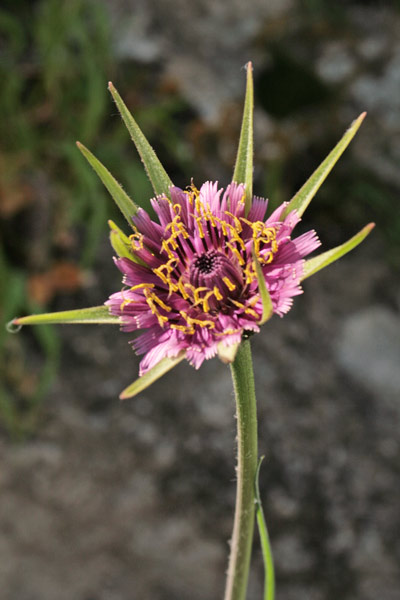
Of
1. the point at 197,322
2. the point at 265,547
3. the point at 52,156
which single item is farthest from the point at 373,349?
the point at 197,322

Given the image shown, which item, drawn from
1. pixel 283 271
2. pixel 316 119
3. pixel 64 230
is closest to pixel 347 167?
pixel 316 119

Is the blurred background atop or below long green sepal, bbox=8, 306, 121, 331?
atop

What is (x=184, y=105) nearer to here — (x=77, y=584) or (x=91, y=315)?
(x=77, y=584)

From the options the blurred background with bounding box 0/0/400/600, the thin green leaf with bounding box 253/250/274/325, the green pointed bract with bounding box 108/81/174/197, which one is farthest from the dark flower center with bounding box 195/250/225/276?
the blurred background with bounding box 0/0/400/600

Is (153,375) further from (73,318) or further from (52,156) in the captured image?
(52,156)

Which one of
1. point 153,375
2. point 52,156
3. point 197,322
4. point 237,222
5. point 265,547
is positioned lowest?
point 265,547

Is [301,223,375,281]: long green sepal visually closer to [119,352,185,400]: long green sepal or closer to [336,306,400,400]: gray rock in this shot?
[119,352,185,400]: long green sepal
